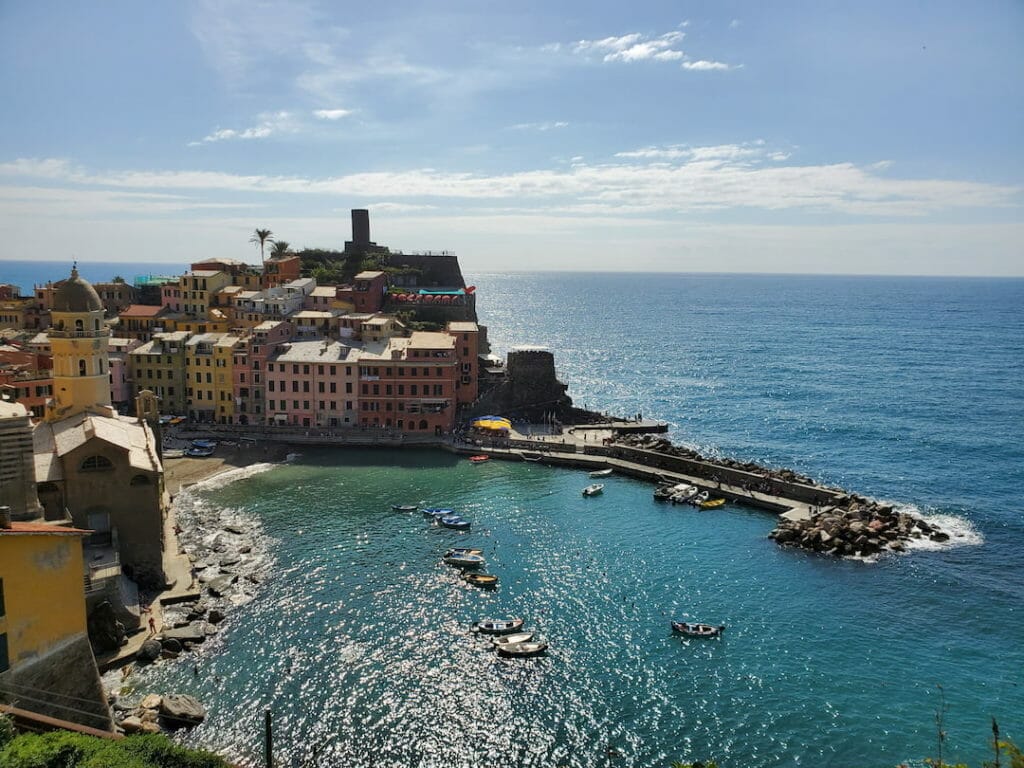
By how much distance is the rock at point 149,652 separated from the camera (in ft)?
143

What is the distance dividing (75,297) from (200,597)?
2780 centimetres

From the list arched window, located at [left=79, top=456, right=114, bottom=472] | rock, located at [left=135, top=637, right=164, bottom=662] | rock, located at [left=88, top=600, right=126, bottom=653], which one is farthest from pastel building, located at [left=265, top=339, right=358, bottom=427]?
rock, located at [left=135, top=637, right=164, bottom=662]

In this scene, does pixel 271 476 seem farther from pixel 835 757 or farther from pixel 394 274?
pixel 394 274

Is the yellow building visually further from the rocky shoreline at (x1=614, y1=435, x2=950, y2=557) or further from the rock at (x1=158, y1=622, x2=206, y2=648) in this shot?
the rocky shoreline at (x1=614, y1=435, x2=950, y2=557)

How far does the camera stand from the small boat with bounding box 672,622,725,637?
47469 mm

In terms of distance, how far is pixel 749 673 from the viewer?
143 feet

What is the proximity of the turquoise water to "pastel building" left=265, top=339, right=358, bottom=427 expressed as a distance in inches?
378

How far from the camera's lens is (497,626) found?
47219 mm

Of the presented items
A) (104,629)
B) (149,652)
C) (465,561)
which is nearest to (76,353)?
(104,629)

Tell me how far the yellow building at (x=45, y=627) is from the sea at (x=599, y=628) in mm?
5832

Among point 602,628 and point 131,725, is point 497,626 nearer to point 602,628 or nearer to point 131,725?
point 602,628

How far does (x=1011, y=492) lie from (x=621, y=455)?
3892cm

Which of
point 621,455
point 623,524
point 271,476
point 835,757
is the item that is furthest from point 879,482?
point 271,476

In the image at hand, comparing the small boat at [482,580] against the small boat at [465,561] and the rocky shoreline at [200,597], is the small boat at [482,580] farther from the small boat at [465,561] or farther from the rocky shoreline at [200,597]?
the rocky shoreline at [200,597]
